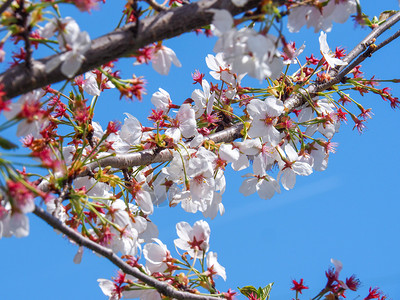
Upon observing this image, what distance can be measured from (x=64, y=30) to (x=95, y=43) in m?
0.13

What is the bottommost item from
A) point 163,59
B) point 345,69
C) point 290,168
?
point 163,59

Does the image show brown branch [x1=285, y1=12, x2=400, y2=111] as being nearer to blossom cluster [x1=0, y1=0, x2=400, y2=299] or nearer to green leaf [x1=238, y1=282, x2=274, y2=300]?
blossom cluster [x1=0, y1=0, x2=400, y2=299]

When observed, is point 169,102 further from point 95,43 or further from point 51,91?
point 95,43

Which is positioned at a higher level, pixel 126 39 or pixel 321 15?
pixel 321 15

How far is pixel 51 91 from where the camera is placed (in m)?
3.02

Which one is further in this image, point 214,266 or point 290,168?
point 290,168

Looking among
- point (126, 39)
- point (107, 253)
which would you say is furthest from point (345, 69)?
point (107, 253)

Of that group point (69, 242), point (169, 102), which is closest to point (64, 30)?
point (69, 242)

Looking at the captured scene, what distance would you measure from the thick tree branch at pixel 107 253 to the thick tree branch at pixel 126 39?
0.51 m

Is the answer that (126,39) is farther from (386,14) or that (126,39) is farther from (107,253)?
(386,14)

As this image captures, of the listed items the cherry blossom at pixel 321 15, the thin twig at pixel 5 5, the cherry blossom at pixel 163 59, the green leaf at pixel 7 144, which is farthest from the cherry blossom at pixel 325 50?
the green leaf at pixel 7 144

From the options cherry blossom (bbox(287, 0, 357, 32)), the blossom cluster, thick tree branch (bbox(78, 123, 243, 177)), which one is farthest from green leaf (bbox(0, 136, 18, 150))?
cherry blossom (bbox(287, 0, 357, 32))

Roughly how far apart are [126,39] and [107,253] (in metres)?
0.87

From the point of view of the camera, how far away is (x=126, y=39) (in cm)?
194
